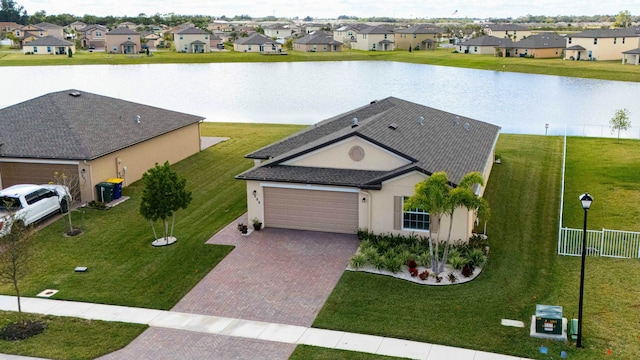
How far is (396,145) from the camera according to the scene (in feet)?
82.2

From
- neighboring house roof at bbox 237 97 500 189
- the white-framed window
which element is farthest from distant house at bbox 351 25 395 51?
the white-framed window

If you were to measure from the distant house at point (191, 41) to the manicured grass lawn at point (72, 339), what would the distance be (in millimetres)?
133771

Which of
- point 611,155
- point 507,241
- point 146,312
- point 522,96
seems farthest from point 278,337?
point 522,96

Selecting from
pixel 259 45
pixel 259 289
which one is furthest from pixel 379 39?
pixel 259 289

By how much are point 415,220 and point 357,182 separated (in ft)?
8.41

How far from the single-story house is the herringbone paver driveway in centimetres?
814

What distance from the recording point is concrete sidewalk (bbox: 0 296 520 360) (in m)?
15.7

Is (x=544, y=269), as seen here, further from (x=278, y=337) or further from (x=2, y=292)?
(x=2, y=292)

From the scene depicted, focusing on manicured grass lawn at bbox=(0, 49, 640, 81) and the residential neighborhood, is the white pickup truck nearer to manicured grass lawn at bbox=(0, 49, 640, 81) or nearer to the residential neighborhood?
the residential neighborhood

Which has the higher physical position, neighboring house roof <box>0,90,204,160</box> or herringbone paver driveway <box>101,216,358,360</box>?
neighboring house roof <box>0,90,204,160</box>

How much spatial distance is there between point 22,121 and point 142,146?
19.8 feet

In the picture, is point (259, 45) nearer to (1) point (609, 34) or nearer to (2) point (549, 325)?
(1) point (609, 34)

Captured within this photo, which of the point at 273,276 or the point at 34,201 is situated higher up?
the point at 34,201

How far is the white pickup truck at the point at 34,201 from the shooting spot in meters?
24.4
